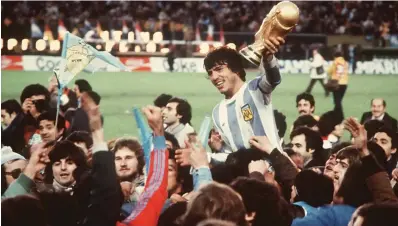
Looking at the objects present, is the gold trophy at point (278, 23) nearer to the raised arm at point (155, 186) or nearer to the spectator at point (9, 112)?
the raised arm at point (155, 186)

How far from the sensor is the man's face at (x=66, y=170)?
371cm

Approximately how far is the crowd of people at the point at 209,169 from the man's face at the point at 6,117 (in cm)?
2

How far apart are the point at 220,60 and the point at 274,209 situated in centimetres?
129

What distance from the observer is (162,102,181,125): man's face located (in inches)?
182

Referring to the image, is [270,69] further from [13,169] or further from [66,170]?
[13,169]

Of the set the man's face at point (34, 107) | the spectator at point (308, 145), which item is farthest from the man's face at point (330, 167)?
the man's face at point (34, 107)

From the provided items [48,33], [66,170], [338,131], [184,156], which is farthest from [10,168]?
[48,33]

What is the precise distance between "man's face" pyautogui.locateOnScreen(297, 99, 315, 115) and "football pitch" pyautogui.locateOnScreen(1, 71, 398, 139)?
0.07 metres

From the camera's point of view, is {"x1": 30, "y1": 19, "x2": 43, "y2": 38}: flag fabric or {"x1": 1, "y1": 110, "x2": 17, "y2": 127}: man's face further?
{"x1": 30, "y1": 19, "x2": 43, "y2": 38}: flag fabric

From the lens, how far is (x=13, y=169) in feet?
12.5

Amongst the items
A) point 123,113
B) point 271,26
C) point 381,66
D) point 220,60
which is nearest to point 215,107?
point 220,60

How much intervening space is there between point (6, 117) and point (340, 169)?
232 centimetres

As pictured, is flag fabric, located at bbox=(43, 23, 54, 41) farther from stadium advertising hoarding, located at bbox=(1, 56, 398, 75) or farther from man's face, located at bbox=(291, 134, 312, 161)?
man's face, located at bbox=(291, 134, 312, 161)

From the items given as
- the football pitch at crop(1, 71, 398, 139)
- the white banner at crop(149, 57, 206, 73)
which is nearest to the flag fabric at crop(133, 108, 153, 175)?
the football pitch at crop(1, 71, 398, 139)
